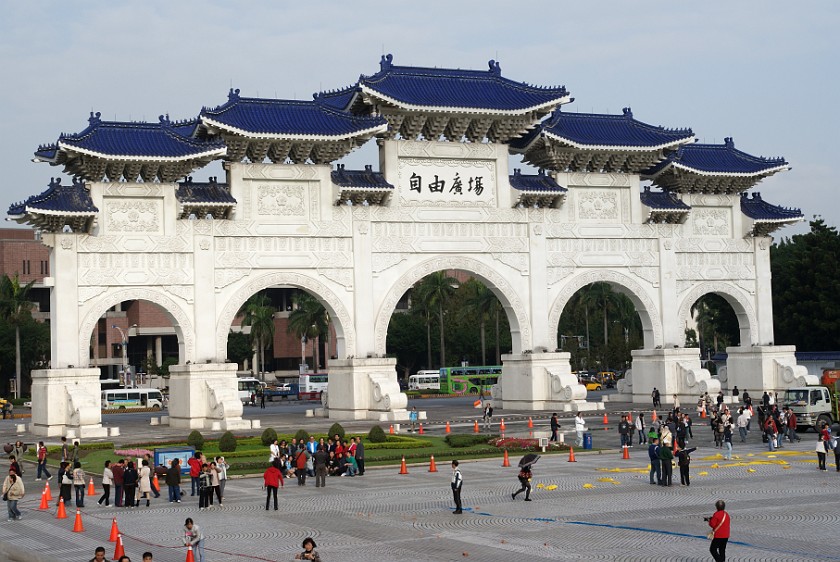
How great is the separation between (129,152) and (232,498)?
21.5 metres

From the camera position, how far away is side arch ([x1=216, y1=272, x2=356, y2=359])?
4772 centimetres

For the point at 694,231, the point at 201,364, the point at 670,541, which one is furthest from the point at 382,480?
the point at 694,231

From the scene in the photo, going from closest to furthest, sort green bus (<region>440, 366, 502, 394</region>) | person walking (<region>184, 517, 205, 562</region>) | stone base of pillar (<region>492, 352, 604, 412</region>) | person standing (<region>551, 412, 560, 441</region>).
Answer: person walking (<region>184, 517, 205, 562</region>), person standing (<region>551, 412, 560, 441</region>), stone base of pillar (<region>492, 352, 604, 412</region>), green bus (<region>440, 366, 502, 394</region>)

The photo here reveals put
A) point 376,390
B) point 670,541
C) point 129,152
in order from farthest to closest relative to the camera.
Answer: point 376,390 → point 129,152 → point 670,541

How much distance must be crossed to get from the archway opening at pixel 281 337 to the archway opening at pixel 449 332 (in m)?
7.15

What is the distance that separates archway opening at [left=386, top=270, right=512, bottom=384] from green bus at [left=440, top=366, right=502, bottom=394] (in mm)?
7403

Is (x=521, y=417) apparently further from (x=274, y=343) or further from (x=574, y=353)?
(x=274, y=343)

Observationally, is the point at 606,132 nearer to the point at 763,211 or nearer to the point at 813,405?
the point at 763,211

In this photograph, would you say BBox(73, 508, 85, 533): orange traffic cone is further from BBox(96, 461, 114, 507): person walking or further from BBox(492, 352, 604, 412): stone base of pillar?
BBox(492, 352, 604, 412): stone base of pillar

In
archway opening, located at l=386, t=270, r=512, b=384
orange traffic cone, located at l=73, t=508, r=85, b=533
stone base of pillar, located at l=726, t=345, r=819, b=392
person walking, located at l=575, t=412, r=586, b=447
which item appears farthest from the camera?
archway opening, located at l=386, t=270, r=512, b=384

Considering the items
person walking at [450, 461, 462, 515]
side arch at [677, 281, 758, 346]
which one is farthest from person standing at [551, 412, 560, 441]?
side arch at [677, 281, 758, 346]

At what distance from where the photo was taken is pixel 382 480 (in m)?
31.2

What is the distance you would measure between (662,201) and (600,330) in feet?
158

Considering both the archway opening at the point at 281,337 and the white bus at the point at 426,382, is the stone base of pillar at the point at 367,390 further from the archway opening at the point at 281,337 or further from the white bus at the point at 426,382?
the archway opening at the point at 281,337
